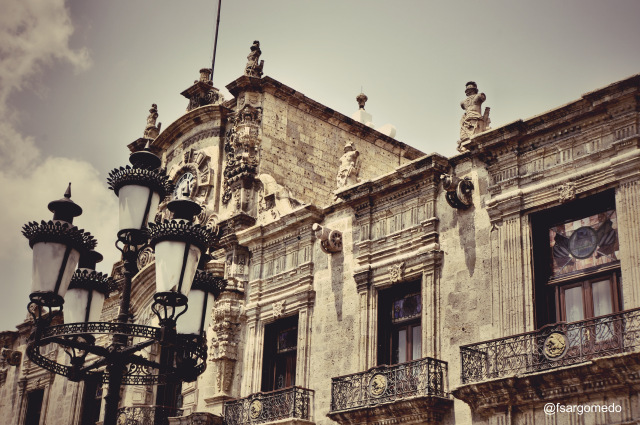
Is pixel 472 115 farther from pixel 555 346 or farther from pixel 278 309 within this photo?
pixel 278 309

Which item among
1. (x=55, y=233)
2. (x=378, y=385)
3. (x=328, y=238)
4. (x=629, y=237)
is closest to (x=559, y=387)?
(x=629, y=237)

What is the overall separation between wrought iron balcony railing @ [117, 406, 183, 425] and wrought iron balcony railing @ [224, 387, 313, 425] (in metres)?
2.72

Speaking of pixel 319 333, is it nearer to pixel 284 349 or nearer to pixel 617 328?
pixel 284 349

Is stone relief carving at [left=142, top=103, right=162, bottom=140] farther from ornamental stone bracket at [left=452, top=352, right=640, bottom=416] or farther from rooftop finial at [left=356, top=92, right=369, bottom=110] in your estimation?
ornamental stone bracket at [left=452, top=352, right=640, bottom=416]

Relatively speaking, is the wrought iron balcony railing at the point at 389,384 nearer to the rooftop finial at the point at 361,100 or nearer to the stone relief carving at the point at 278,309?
the stone relief carving at the point at 278,309

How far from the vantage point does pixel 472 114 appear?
48.5 ft

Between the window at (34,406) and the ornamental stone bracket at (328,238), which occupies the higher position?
the ornamental stone bracket at (328,238)

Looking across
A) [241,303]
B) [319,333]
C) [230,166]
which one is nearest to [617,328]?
[319,333]

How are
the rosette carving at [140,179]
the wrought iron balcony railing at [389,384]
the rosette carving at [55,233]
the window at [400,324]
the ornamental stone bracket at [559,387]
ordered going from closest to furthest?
1. the rosette carving at [55,233]
2. the rosette carving at [140,179]
3. the ornamental stone bracket at [559,387]
4. the wrought iron balcony railing at [389,384]
5. the window at [400,324]

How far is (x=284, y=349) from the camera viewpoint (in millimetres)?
16781

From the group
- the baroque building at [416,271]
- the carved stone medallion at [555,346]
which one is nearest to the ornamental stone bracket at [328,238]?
the baroque building at [416,271]

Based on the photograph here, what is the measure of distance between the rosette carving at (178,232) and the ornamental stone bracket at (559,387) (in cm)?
588

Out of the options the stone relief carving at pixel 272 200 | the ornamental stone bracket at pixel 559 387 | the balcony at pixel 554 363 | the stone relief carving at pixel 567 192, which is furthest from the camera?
the stone relief carving at pixel 272 200

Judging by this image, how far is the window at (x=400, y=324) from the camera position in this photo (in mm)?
14484
